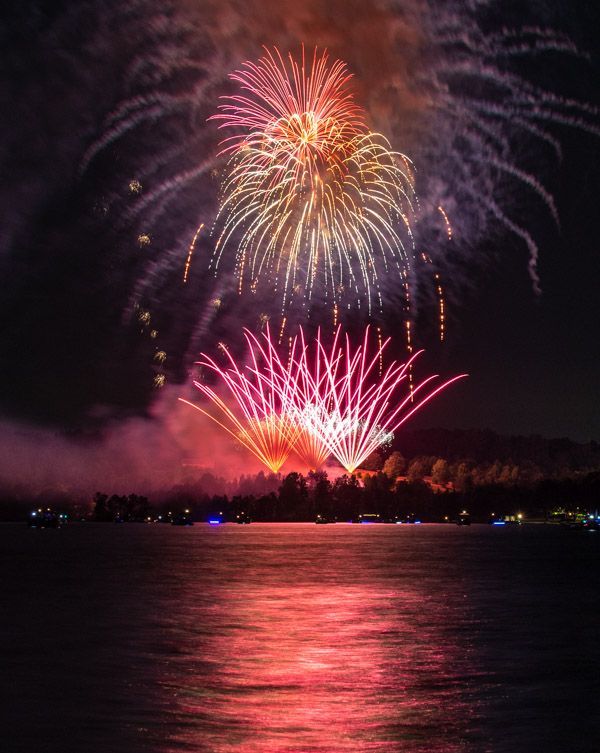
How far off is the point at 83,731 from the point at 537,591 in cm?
4443

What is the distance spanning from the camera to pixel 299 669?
2697 centimetres

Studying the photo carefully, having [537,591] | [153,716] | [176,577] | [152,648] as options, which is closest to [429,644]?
[152,648]

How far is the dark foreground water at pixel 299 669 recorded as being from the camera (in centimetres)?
1917

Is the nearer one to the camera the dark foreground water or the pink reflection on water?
the pink reflection on water

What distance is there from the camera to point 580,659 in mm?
31203

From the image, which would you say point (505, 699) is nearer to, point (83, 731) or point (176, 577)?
point (83, 731)

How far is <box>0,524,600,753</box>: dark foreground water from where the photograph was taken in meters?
19.2

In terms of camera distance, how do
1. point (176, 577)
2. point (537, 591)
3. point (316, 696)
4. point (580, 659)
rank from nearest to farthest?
point (316, 696)
point (580, 659)
point (537, 591)
point (176, 577)

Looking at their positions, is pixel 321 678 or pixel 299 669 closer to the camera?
pixel 321 678

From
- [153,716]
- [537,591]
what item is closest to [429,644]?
[153,716]

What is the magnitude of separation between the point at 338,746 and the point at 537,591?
1743 inches

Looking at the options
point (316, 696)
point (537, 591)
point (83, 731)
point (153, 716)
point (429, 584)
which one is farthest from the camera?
point (429, 584)

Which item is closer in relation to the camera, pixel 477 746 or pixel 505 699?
pixel 477 746

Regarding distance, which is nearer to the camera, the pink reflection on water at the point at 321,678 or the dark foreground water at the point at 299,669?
the pink reflection on water at the point at 321,678
